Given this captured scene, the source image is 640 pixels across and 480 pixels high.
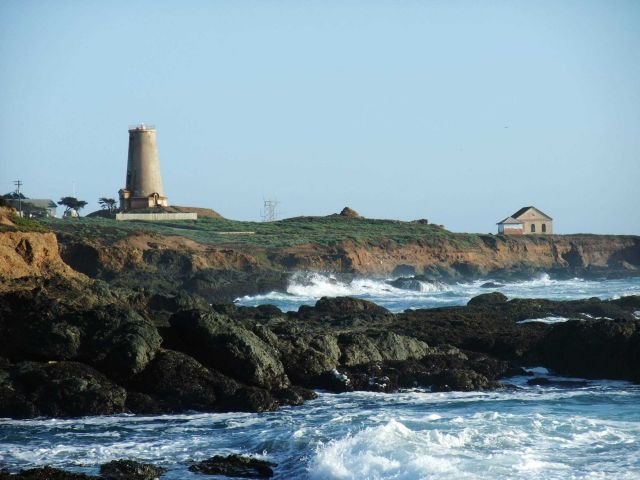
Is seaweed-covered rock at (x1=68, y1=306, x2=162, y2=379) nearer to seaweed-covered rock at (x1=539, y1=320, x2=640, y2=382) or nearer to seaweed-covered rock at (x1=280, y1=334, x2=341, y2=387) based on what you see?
seaweed-covered rock at (x1=280, y1=334, x2=341, y2=387)

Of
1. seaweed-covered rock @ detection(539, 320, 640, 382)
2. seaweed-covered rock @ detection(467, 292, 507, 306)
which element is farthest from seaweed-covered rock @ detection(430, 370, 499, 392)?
seaweed-covered rock @ detection(467, 292, 507, 306)

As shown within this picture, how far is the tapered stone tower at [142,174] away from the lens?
215ft

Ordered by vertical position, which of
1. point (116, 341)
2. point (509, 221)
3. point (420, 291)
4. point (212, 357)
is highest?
point (509, 221)

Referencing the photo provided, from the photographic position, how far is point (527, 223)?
284 feet

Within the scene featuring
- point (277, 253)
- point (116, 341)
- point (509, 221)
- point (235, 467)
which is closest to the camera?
point (235, 467)

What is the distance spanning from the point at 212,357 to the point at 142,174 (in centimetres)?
4922

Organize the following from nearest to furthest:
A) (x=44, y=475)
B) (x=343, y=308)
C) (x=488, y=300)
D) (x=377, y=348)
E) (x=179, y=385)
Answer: (x=44, y=475) < (x=179, y=385) < (x=377, y=348) < (x=343, y=308) < (x=488, y=300)

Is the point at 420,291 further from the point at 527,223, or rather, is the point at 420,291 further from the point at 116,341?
the point at 116,341

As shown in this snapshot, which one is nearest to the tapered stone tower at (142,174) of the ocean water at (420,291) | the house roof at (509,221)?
the ocean water at (420,291)

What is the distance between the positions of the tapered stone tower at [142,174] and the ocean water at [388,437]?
48.1 metres

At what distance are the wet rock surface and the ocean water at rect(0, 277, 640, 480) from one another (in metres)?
0.39

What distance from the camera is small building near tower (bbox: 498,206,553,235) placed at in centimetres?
8525

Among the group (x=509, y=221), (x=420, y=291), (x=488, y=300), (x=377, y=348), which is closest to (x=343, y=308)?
(x=488, y=300)

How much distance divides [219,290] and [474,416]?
2935 centimetres
